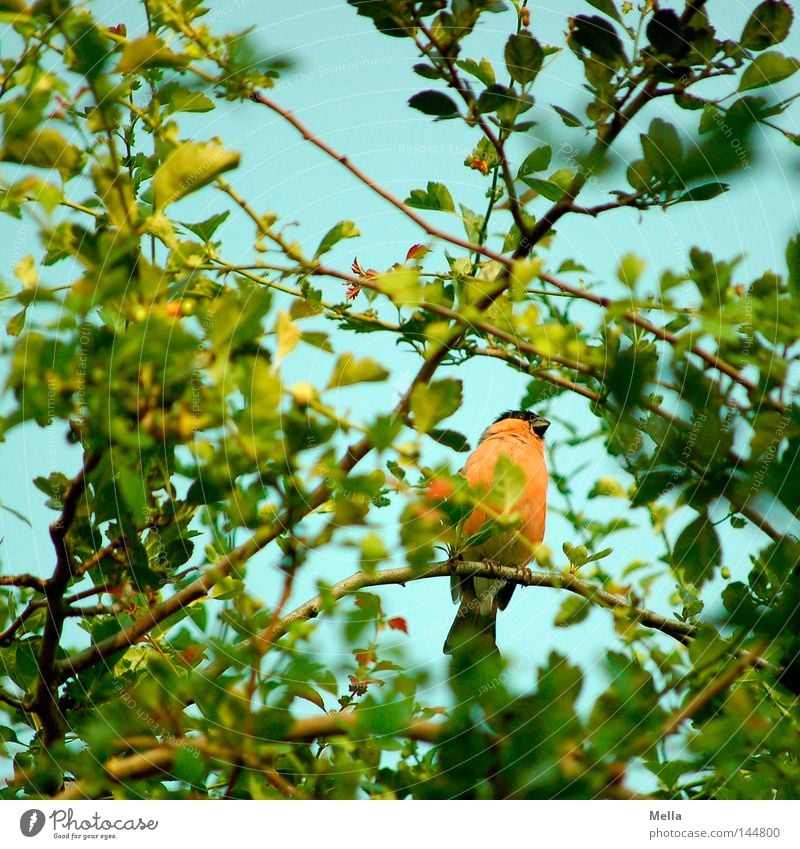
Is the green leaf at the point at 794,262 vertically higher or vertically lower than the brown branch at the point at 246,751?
higher

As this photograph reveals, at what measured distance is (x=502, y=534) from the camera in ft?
5.09

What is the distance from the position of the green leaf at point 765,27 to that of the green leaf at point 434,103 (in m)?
0.42

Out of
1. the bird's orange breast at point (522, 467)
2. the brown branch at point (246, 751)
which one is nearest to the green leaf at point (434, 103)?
the brown branch at point (246, 751)

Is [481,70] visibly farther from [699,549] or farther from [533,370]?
[699,549]

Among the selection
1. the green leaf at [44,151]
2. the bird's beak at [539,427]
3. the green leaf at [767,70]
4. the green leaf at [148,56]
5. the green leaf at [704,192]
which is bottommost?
the green leaf at [704,192]

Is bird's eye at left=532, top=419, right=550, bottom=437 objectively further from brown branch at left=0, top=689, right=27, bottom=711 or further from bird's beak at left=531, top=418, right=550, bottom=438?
brown branch at left=0, top=689, right=27, bottom=711

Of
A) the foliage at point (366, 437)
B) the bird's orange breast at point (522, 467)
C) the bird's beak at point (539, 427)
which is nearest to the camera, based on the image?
the foliage at point (366, 437)

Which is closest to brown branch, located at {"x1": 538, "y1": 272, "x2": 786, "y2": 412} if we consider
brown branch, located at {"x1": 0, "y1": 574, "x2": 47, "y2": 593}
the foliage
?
the foliage

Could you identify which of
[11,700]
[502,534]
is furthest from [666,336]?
[11,700]

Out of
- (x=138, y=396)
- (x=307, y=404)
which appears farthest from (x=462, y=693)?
(x=138, y=396)

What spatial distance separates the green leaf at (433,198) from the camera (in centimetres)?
132

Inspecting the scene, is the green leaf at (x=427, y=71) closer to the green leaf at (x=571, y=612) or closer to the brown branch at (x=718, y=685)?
the green leaf at (x=571, y=612)

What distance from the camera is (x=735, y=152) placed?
128cm

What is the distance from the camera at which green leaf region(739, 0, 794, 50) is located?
1.26 meters
